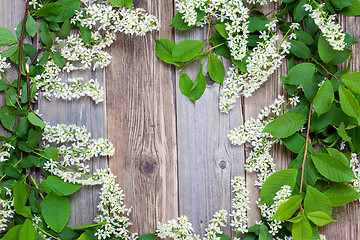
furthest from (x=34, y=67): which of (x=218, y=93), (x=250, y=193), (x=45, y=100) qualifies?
(x=250, y=193)

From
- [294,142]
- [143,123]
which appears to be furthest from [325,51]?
[143,123]

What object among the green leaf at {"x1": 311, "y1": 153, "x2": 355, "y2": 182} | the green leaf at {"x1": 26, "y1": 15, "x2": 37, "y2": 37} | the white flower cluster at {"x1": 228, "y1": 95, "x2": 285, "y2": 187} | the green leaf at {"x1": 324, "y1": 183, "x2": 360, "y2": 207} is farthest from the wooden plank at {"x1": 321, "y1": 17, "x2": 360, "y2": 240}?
the green leaf at {"x1": 26, "y1": 15, "x2": 37, "y2": 37}

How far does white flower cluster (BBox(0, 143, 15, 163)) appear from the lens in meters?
1.08

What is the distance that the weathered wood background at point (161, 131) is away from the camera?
1.20 meters

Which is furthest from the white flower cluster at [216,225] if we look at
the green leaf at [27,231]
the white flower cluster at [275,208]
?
the green leaf at [27,231]

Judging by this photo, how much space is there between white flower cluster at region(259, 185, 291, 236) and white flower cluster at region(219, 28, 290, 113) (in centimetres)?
34

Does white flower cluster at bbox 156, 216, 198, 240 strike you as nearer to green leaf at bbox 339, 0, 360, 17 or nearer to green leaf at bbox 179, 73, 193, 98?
green leaf at bbox 179, 73, 193, 98

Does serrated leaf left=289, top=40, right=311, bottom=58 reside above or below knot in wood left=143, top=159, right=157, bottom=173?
above

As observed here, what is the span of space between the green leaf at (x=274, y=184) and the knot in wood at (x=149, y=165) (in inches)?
15.3

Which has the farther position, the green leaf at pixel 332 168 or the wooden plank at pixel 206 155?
the wooden plank at pixel 206 155

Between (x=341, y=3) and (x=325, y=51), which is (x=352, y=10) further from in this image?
(x=325, y=51)

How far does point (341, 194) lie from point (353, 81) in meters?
0.39

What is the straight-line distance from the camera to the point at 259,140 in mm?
1173

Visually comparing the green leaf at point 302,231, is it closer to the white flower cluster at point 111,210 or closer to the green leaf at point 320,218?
the green leaf at point 320,218
